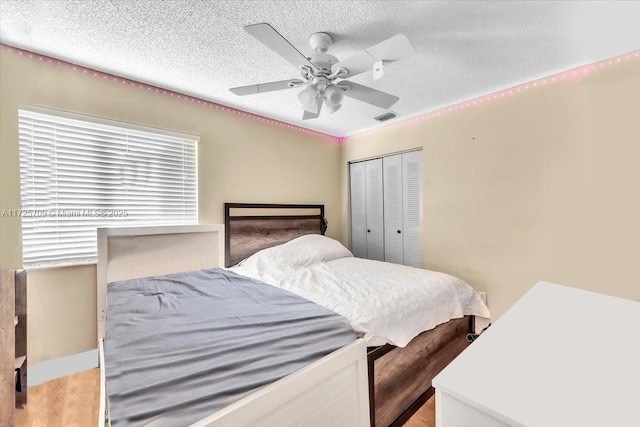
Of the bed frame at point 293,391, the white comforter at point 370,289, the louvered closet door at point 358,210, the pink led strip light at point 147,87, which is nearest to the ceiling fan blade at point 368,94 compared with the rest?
the white comforter at point 370,289

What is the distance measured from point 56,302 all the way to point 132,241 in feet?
2.08

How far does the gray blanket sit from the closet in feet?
6.01

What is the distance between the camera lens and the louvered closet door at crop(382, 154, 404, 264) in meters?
3.29

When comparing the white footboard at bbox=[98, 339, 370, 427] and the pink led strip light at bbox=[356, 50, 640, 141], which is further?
the pink led strip light at bbox=[356, 50, 640, 141]

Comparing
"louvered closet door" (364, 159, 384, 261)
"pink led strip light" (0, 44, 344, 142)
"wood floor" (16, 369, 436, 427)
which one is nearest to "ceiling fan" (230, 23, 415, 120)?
"pink led strip light" (0, 44, 344, 142)

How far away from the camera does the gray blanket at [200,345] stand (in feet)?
2.85

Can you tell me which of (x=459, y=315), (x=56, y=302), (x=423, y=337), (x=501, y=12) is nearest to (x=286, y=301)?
(x=423, y=337)

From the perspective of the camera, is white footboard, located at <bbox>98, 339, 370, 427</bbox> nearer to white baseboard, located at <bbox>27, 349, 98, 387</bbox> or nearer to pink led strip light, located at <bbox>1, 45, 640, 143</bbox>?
white baseboard, located at <bbox>27, 349, 98, 387</bbox>

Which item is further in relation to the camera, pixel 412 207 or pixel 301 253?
pixel 412 207

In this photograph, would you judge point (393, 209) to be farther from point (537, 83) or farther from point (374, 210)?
point (537, 83)

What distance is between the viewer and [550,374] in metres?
0.50

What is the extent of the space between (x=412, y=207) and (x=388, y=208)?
0.33m

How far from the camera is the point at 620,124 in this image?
1894 millimetres

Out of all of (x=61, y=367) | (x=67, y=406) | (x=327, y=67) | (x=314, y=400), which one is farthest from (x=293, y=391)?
(x=61, y=367)
